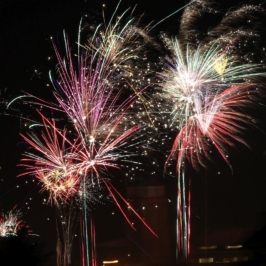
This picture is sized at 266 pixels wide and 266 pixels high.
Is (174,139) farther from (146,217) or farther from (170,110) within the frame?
(146,217)

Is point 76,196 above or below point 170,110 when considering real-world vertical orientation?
below

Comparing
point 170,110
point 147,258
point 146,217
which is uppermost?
point 170,110

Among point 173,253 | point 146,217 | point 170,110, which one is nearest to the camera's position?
point 170,110

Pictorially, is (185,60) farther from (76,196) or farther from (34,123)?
(76,196)

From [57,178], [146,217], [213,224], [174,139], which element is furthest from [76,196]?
[146,217]

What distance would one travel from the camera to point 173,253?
74.3 ft

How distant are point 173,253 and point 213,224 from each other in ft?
8.13

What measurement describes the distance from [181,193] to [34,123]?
563cm

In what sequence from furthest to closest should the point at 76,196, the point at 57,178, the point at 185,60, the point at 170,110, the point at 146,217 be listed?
the point at 146,217
the point at 76,196
the point at 57,178
the point at 170,110
the point at 185,60

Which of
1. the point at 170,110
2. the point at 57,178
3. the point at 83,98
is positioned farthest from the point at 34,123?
the point at 170,110

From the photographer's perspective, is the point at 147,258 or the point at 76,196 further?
the point at 147,258

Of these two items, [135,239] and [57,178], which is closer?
[57,178]

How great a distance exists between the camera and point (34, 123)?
53.2 feet

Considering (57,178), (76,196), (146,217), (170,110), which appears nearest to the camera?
(170,110)
